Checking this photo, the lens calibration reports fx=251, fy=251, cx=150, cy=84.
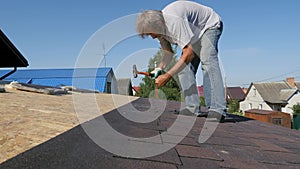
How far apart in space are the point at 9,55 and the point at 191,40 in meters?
8.33

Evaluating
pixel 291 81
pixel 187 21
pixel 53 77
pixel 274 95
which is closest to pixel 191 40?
pixel 187 21

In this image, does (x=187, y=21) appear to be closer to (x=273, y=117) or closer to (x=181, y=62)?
(x=181, y=62)

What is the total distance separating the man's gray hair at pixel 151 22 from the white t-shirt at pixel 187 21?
0.15 ft

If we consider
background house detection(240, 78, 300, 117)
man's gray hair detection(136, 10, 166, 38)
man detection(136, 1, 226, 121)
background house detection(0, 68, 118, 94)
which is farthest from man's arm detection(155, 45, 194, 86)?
background house detection(240, 78, 300, 117)

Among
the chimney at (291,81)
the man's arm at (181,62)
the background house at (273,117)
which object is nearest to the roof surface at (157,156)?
the man's arm at (181,62)

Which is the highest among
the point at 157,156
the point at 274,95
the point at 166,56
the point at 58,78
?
the point at 58,78

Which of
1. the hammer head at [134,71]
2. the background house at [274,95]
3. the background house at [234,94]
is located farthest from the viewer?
the background house at [234,94]

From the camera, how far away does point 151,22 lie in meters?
1.88

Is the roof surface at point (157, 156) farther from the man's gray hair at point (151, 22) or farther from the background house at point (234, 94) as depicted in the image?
the background house at point (234, 94)

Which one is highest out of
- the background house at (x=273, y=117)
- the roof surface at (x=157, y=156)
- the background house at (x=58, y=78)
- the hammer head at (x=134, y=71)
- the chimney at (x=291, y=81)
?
the chimney at (x=291, y=81)

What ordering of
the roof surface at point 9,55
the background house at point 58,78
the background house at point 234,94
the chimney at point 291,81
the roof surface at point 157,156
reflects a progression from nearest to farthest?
the roof surface at point 157,156 → the roof surface at point 9,55 → the background house at point 58,78 → the chimney at point 291,81 → the background house at point 234,94

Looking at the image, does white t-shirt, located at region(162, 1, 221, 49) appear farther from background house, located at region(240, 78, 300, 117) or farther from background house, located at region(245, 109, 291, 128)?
background house, located at region(240, 78, 300, 117)

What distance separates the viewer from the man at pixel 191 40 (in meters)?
1.86

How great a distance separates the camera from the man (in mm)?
1860
